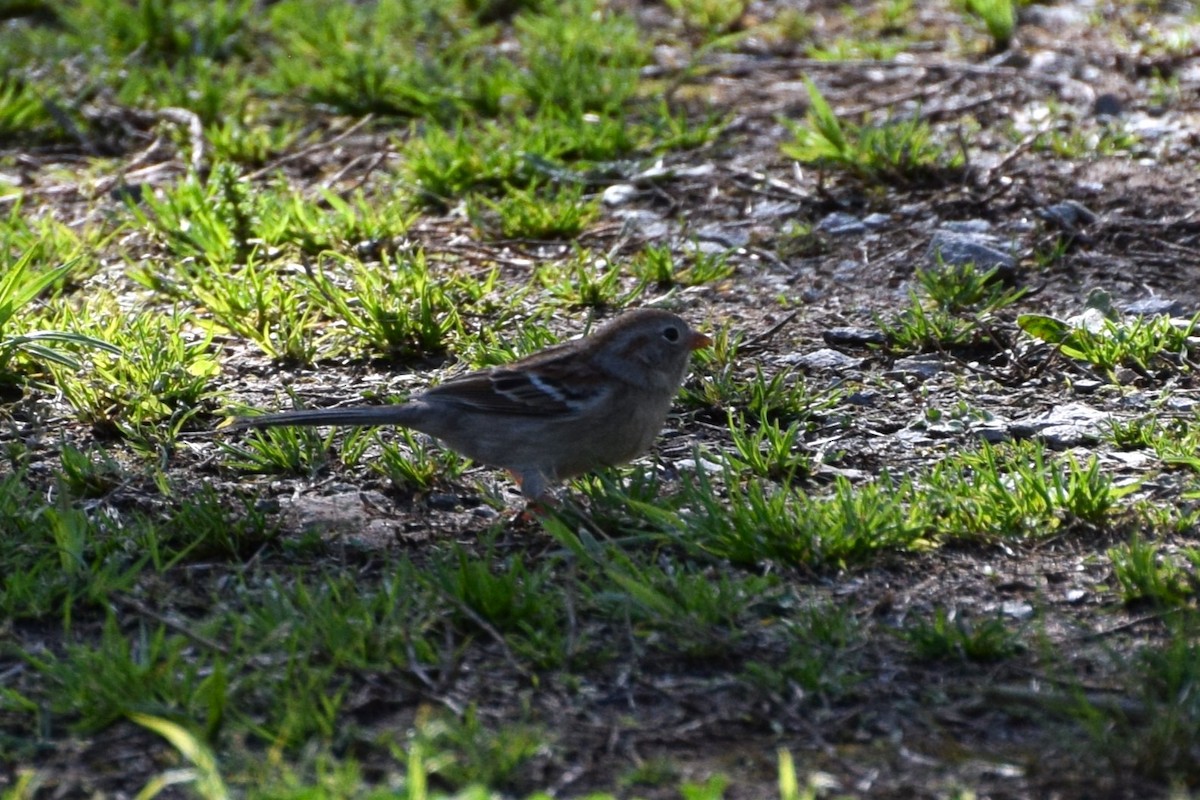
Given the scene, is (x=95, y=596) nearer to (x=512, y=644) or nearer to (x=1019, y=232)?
(x=512, y=644)

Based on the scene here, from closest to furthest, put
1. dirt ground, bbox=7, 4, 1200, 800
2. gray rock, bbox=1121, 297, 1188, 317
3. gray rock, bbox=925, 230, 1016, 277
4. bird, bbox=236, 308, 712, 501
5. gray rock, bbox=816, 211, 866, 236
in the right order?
dirt ground, bbox=7, 4, 1200, 800 < bird, bbox=236, 308, 712, 501 < gray rock, bbox=1121, 297, 1188, 317 < gray rock, bbox=925, 230, 1016, 277 < gray rock, bbox=816, 211, 866, 236

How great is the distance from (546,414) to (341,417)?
629 mm

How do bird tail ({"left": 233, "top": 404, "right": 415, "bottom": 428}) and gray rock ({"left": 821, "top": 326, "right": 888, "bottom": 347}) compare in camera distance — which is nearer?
bird tail ({"left": 233, "top": 404, "right": 415, "bottom": 428})

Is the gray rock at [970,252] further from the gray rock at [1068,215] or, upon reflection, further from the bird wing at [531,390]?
the bird wing at [531,390]

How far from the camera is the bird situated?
4.60 m

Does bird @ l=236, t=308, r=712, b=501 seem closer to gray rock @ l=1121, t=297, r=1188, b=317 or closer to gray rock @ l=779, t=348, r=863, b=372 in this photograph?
gray rock @ l=779, t=348, r=863, b=372

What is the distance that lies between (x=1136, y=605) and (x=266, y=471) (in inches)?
105

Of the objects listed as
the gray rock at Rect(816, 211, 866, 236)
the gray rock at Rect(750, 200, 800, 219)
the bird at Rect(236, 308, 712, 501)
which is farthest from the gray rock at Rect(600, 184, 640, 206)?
the bird at Rect(236, 308, 712, 501)

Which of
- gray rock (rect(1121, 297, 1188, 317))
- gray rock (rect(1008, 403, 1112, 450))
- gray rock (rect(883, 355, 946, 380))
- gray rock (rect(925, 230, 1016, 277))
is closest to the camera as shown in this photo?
gray rock (rect(1008, 403, 1112, 450))

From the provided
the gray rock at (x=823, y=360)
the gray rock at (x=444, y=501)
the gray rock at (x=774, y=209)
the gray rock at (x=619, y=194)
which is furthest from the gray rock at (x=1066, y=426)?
the gray rock at (x=619, y=194)

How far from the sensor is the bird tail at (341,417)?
4.62 m

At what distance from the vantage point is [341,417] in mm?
4637

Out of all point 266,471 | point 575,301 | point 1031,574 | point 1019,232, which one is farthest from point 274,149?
point 1031,574

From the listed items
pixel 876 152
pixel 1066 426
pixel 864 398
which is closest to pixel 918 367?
pixel 864 398
